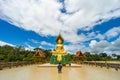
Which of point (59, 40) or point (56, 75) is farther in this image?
point (59, 40)

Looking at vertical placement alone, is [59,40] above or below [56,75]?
above

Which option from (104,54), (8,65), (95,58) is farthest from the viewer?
(104,54)

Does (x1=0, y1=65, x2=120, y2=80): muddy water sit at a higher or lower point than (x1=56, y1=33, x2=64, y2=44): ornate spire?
lower

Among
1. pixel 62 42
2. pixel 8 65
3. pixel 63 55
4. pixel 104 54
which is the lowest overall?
pixel 8 65

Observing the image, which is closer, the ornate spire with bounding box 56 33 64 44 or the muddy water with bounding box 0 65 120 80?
the muddy water with bounding box 0 65 120 80

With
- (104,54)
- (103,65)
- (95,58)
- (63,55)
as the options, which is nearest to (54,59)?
(63,55)

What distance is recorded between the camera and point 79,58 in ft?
225

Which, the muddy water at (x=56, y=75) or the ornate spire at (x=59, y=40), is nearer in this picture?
the muddy water at (x=56, y=75)

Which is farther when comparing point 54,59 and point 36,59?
point 36,59

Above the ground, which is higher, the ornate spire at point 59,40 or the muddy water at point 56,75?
the ornate spire at point 59,40

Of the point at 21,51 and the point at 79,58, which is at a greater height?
the point at 21,51

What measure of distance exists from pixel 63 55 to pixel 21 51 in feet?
164

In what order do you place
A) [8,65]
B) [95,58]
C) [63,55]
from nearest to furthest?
[8,65] < [63,55] < [95,58]

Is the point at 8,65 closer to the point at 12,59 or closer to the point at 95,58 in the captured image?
the point at 12,59
